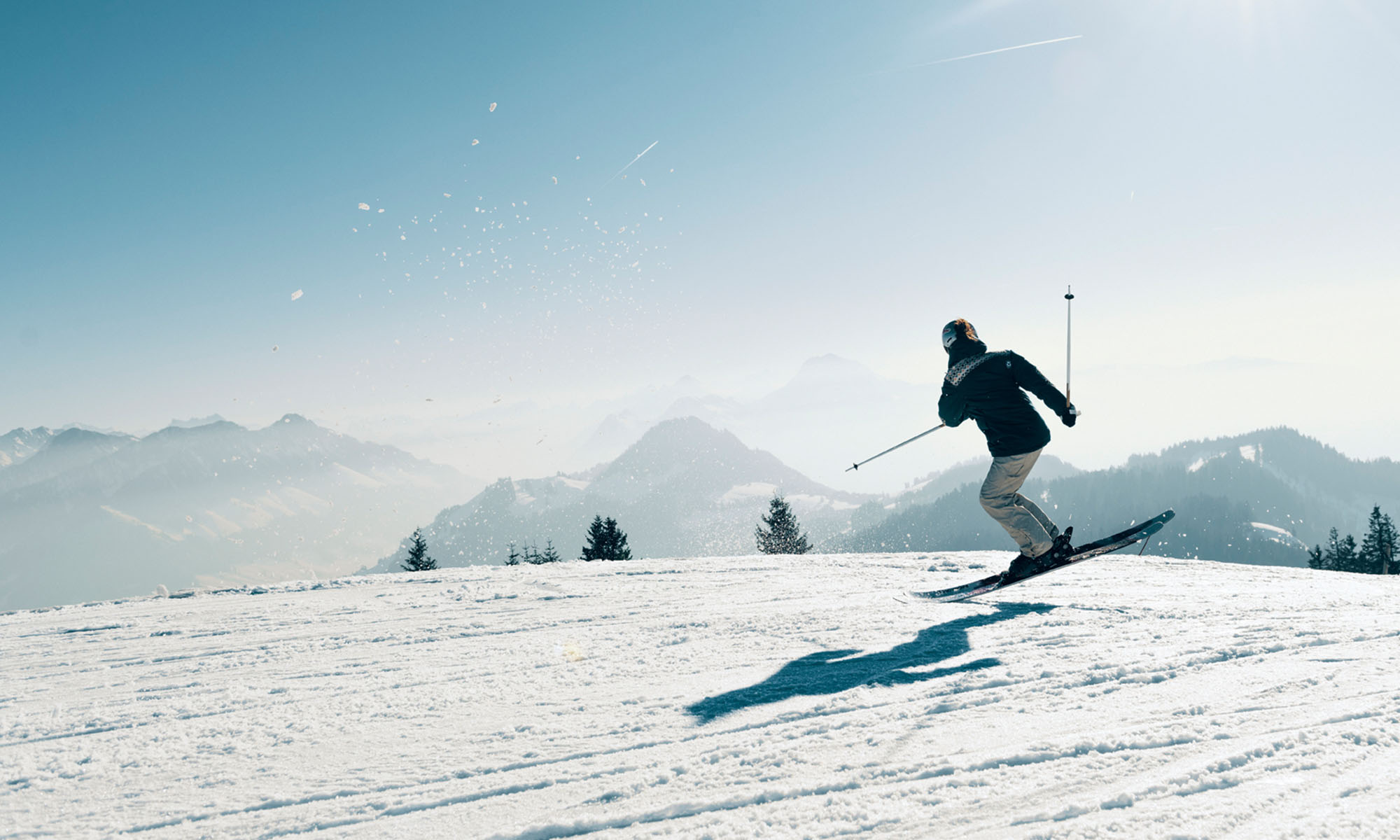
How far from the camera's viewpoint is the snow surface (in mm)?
2244

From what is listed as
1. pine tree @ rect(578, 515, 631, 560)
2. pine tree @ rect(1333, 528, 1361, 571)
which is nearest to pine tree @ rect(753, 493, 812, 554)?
pine tree @ rect(578, 515, 631, 560)

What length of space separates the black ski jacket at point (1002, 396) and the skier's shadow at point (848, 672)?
7.87ft

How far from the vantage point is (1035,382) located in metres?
6.21

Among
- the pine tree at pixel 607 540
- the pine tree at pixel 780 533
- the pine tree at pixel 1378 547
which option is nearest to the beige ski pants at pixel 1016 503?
the pine tree at pixel 607 540

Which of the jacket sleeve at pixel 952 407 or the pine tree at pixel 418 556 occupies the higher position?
the jacket sleeve at pixel 952 407

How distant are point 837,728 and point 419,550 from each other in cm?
4726

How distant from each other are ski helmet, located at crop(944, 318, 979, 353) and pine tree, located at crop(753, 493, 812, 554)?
38.5 metres

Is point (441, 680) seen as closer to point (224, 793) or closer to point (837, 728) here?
point (224, 793)

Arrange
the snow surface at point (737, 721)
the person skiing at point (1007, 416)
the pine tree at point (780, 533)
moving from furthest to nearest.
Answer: the pine tree at point (780, 533), the person skiing at point (1007, 416), the snow surface at point (737, 721)

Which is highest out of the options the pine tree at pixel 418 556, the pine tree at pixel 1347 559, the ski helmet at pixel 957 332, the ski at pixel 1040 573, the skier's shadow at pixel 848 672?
the ski helmet at pixel 957 332

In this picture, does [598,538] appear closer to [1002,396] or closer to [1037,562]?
[1037,562]

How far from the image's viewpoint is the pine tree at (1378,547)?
48.4m

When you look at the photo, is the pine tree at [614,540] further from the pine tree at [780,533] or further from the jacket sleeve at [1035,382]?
the jacket sleeve at [1035,382]

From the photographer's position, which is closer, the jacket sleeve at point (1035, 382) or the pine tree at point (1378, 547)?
the jacket sleeve at point (1035, 382)
